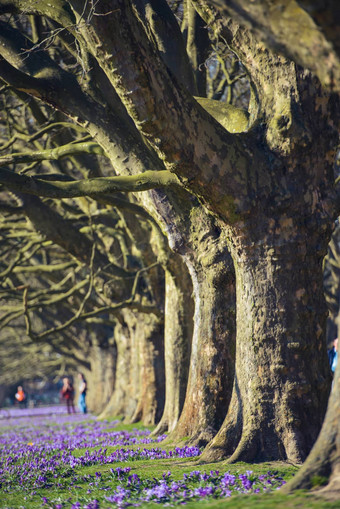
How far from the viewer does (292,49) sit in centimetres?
432

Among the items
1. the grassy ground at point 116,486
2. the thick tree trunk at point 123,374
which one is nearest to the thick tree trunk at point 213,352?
the grassy ground at point 116,486

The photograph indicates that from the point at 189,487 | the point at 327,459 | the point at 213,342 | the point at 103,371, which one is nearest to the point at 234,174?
the point at 213,342

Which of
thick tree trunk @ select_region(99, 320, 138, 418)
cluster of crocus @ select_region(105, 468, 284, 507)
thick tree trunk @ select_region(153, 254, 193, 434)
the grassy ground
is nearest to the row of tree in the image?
the grassy ground

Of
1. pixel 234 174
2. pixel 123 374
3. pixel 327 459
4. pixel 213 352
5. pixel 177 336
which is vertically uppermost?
pixel 234 174

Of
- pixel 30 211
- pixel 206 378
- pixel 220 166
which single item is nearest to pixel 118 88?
pixel 220 166

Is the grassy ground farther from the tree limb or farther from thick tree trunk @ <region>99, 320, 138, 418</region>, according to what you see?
thick tree trunk @ <region>99, 320, 138, 418</region>

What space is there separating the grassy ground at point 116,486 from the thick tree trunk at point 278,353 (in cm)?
36

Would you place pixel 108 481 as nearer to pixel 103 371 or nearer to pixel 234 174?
pixel 234 174

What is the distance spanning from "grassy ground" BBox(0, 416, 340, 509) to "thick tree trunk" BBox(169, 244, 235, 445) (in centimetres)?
129

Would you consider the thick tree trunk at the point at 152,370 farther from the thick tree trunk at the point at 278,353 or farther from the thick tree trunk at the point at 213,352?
the thick tree trunk at the point at 278,353

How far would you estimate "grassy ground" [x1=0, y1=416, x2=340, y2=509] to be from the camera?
429 centimetres

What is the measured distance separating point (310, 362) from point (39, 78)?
498 cm

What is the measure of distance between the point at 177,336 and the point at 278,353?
190 inches

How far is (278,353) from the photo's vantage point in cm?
673
